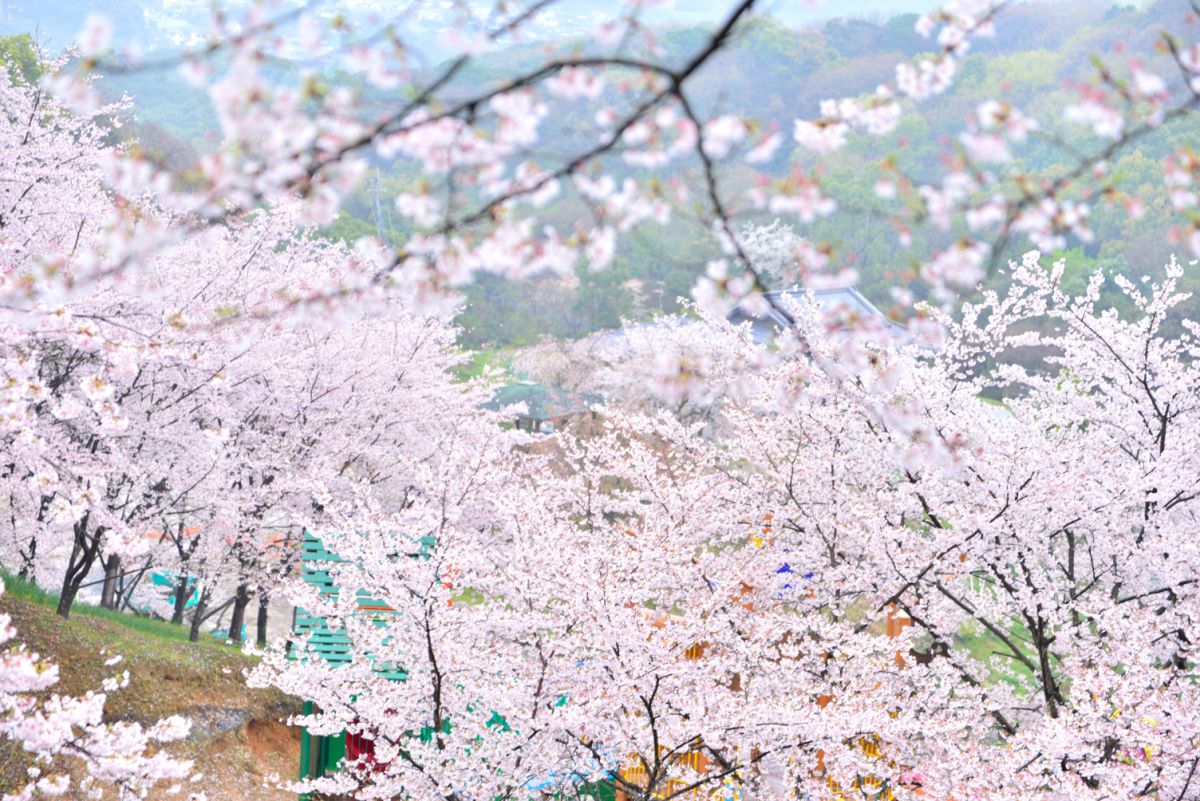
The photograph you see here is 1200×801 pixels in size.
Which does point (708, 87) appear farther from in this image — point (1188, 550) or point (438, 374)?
point (1188, 550)

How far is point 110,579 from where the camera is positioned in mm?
11891

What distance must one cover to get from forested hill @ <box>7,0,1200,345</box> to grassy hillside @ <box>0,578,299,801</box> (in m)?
12.8

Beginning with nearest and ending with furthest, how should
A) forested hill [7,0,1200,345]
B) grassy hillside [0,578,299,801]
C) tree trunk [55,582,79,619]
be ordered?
grassy hillside [0,578,299,801] → tree trunk [55,582,79,619] → forested hill [7,0,1200,345]

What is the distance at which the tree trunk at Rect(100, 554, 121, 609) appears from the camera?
39.4ft

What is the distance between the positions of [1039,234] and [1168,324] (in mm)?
26313

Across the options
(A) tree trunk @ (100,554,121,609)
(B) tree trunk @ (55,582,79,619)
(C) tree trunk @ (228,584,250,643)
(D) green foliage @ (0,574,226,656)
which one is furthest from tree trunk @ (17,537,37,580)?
(C) tree trunk @ (228,584,250,643)

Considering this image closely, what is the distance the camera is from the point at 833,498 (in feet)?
27.3

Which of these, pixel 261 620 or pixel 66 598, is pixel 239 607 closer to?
pixel 261 620

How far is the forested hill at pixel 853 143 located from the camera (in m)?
29.9

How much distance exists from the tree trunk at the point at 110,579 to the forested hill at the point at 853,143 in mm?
11728

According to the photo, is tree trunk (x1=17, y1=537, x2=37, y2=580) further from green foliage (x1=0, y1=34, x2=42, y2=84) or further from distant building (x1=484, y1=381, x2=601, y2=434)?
green foliage (x1=0, y1=34, x2=42, y2=84)

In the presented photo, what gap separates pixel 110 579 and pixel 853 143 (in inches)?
1334

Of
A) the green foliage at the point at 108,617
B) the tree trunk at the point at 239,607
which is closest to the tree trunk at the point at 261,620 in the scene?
the tree trunk at the point at 239,607

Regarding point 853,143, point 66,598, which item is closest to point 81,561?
point 66,598
